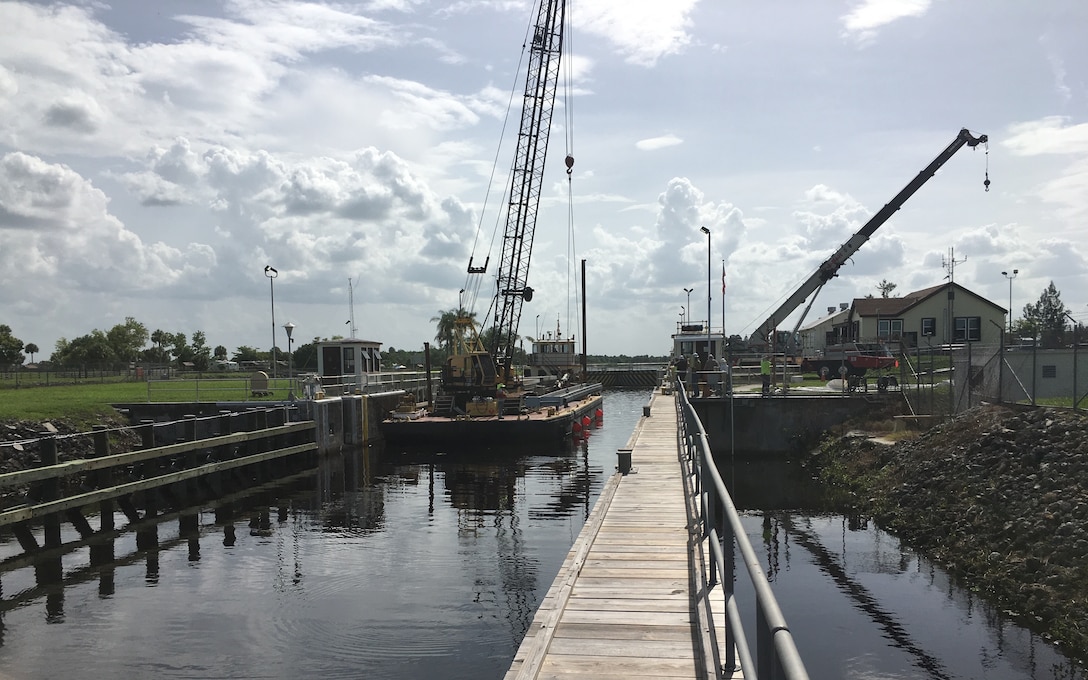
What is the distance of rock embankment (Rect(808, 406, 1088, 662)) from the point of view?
11.4 metres

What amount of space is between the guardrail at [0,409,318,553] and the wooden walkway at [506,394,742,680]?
1144 cm

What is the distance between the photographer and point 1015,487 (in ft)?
48.2

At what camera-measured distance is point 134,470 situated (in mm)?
21344

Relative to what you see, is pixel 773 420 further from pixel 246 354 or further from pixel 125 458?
pixel 246 354

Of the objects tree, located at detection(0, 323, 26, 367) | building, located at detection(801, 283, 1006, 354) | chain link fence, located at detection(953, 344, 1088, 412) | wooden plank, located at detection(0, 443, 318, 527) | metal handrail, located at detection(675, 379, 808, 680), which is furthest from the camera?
tree, located at detection(0, 323, 26, 367)

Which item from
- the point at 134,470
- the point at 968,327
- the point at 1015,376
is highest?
the point at 968,327

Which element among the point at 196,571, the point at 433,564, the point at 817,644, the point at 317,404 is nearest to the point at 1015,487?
the point at 817,644

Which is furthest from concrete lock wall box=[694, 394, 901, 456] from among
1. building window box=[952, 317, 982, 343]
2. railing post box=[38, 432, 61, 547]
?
building window box=[952, 317, 982, 343]

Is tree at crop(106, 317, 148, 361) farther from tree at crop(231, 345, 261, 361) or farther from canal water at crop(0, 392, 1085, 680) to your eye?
canal water at crop(0, 392, 1085, 680)

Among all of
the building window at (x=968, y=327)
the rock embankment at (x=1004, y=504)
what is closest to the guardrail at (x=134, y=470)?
the rock embankment at (x=1004, y=504)

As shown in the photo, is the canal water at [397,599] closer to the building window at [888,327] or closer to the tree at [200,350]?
the building window at [888,327]

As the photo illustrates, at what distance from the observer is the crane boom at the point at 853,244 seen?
1586 inches

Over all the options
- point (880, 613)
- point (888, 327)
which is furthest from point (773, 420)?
point (888, 327)

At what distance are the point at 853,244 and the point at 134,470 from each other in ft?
118
